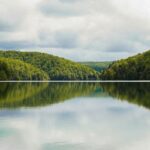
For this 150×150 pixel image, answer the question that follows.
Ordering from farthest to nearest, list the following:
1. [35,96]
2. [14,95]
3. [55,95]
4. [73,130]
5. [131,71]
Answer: [131,71], [55,95], [14,95], [35,96], [73,130]

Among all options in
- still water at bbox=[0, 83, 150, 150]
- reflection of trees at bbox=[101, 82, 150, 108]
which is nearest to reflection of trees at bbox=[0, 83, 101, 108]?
reflection of trees at bbox=[101, 82, 150, 108]

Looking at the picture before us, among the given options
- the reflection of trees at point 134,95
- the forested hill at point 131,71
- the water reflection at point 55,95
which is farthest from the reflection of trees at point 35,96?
the forested hill at point 131,71

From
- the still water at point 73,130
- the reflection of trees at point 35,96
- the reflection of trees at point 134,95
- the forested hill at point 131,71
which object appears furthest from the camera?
the forested hill at point 131,71

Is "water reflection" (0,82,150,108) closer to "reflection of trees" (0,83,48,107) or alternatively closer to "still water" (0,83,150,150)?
"reflection of trees" (0,83,48,107)

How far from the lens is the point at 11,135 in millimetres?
21859

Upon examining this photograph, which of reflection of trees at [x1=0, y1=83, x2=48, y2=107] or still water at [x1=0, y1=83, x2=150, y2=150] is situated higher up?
still water at [x1=0, y1=83, x2=150, y2=150]

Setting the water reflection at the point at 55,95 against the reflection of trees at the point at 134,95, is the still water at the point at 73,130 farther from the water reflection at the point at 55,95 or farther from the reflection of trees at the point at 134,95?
the reflection of trees at the point at 134,95

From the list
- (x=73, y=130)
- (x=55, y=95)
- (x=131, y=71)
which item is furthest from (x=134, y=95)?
(x=131, y=71)

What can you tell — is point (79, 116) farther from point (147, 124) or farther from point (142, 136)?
point (142, 136)

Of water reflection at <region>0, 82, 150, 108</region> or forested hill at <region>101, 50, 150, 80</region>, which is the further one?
forested hill at <region>101, 50, 150, 80</region>

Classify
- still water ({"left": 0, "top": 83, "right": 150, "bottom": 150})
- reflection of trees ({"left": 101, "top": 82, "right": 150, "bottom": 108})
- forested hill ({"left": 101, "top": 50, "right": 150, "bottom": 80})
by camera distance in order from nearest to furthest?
still water ({"left": 0, "top": 83, "right": 150, "bottom": 150}), reflection of trees ({"left": 101, "top": 82, "right": 150, "bottom": 108}), forested hill ({"left": 101, "top": 50, "right": 150, "bottom": 80})

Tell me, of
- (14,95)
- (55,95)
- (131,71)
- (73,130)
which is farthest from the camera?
(131,71)

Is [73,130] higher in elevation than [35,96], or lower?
higher

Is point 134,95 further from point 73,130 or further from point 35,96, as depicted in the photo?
point 73,130
